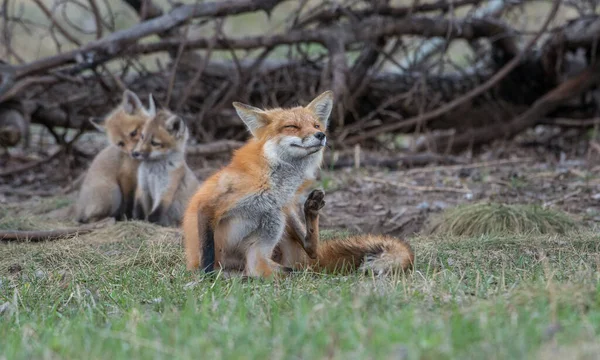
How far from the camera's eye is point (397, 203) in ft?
26.5

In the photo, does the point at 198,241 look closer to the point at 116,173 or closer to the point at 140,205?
the point at 140,205

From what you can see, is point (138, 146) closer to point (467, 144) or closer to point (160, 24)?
point (160, 24)

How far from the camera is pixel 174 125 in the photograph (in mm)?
8438

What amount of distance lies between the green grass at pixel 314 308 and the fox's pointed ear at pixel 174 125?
285 centimetres

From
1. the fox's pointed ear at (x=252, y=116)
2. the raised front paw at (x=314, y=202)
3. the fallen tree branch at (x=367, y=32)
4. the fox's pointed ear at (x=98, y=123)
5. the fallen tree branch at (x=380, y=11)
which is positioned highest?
the fallen tree branch at (x=380, y=11)

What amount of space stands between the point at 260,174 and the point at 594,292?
2240 millimetres

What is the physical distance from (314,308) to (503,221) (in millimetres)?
3798

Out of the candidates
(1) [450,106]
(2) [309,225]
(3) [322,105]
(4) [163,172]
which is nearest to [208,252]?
(2) [309,225]

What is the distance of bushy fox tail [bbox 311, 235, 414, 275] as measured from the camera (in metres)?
4.74

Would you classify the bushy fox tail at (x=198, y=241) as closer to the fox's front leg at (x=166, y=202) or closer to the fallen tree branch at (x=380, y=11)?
the fox's front leg at (x=166, y=202)

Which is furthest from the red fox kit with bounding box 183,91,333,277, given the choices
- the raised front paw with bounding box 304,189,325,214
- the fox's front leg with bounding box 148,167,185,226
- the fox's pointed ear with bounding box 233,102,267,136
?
the fox's front leg with bounding box 148,167,185,226

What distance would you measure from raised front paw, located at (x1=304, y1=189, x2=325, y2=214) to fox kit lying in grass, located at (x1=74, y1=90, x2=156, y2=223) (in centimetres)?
398

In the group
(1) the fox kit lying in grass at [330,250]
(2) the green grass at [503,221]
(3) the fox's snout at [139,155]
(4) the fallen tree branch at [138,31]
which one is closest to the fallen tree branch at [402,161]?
(4) the fallen tree branch at [138,31]

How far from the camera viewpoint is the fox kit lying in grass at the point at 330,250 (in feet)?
15.7
